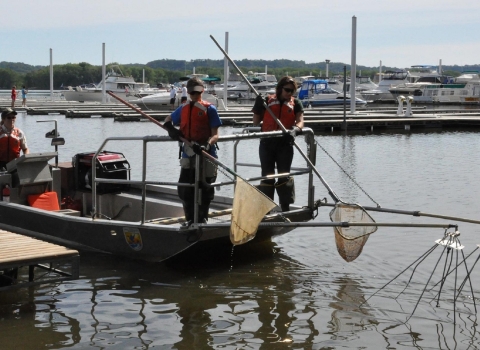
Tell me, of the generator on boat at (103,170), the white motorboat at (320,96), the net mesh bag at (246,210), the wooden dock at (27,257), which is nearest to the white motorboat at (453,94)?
the white motorboat at (320,96)

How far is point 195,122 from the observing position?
839cm

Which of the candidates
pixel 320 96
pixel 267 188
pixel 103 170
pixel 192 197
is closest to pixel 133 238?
pixel 192 197

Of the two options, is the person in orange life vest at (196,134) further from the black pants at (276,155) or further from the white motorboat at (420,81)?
the white motorboat at (420,81)

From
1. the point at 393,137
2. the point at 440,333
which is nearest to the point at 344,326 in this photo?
the point at 440,333

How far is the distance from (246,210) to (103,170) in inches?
131

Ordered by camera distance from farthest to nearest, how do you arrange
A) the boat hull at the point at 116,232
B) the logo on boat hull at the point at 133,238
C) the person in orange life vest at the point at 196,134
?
the logo on boat hull at the point at 133,238
the boat hull at the point at 116,232
the person in orange life vest at the point at 196,134

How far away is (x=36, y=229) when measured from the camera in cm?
990

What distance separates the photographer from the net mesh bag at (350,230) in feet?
26.6

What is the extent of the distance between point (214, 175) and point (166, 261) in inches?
61.0

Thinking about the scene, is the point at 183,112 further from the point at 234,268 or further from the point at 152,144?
the point at 152,144

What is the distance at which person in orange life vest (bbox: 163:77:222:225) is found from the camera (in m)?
8.37

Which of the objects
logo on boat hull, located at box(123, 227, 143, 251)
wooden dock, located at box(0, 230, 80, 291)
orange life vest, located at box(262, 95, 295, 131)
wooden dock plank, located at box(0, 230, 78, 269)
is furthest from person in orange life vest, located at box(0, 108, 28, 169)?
orange life vest, located at box(262, 95, 295, 131)

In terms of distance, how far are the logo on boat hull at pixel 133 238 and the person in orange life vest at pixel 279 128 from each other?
172cm

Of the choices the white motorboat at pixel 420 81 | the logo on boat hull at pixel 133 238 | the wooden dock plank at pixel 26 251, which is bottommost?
the logo on boat hull at pixel 133 238
